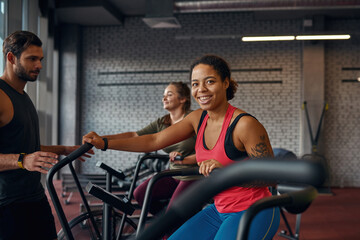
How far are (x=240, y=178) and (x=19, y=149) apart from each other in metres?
1.70

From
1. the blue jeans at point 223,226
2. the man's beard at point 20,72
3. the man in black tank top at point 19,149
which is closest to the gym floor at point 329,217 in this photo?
the blue jeans at point 223,226

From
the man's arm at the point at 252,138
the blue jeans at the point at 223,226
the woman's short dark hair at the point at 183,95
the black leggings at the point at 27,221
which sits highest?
the woman's short dark hair at the point at 183,95

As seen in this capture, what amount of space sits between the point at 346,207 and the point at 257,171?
19.8 ft

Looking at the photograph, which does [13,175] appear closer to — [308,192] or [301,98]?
[308,192]

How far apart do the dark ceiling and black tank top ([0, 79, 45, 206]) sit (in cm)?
422

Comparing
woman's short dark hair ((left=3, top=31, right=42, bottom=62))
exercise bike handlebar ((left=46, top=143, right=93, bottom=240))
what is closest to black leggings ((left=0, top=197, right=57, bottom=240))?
exercise bike handlebar ((left=46, top=143, right=93, bottom=240))

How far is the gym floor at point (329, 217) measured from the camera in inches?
169

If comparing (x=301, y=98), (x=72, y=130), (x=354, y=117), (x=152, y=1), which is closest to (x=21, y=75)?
→ (x=152, y=1)

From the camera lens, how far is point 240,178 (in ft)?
1.83

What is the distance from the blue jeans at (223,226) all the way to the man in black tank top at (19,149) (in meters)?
0.88

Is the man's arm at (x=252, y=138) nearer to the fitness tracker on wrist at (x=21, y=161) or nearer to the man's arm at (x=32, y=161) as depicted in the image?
the man's arm at (x=32, y=161)

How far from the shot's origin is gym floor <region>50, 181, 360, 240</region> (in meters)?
4.29

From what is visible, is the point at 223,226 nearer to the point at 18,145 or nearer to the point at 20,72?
the point at 18,145

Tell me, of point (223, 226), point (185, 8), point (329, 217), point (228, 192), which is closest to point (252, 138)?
point (228, 192)
